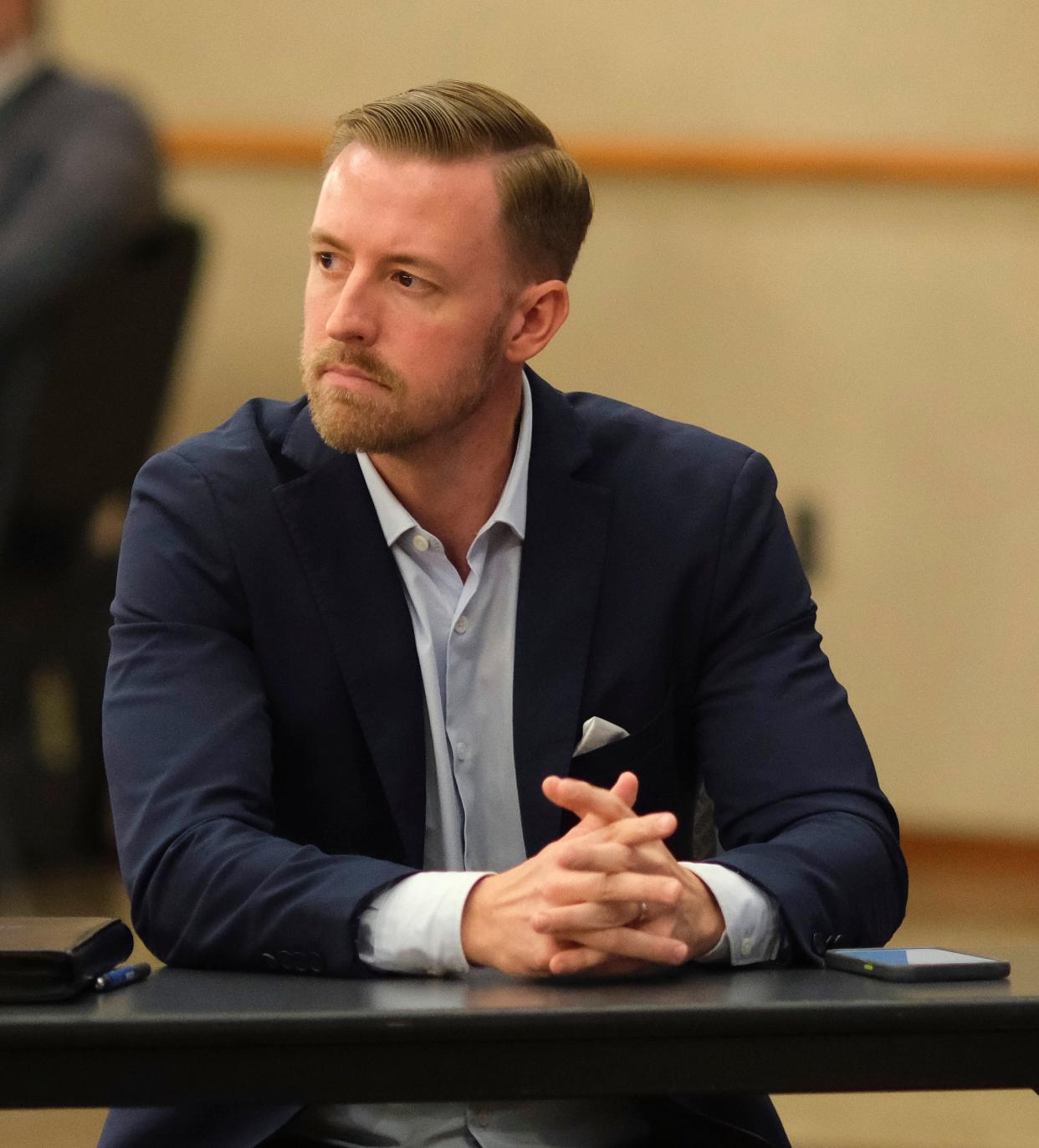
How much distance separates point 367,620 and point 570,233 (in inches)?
17.7

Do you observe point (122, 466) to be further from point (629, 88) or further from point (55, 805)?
point (629, 88)

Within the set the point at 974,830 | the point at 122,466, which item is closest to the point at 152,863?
the point at 122,466

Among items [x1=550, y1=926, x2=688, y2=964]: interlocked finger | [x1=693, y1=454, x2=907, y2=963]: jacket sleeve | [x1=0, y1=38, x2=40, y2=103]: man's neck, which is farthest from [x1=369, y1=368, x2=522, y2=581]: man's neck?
[x1=0, y1=38, x2=40, y2=103]: man's neck

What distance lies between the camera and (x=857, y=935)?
53.6 inches

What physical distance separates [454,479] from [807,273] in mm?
2855

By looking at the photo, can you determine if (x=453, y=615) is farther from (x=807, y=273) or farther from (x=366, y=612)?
(x=807, y=273)

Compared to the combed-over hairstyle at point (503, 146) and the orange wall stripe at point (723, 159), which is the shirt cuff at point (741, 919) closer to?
the combed-over hairstyle at point (503, 146)

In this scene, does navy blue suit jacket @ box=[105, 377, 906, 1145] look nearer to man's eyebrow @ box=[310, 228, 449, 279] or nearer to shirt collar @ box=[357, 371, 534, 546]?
shirt collar @ box=[357, 371, 534, 546]

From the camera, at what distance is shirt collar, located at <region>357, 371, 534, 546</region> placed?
61.0 inches

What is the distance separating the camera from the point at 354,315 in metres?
1.46

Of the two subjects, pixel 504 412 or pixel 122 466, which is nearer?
pixel 504 412

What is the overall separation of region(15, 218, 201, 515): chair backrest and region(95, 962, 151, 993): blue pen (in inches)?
104

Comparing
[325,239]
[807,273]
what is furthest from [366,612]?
[807,273]

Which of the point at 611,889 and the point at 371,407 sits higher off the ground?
the point at 371,407
